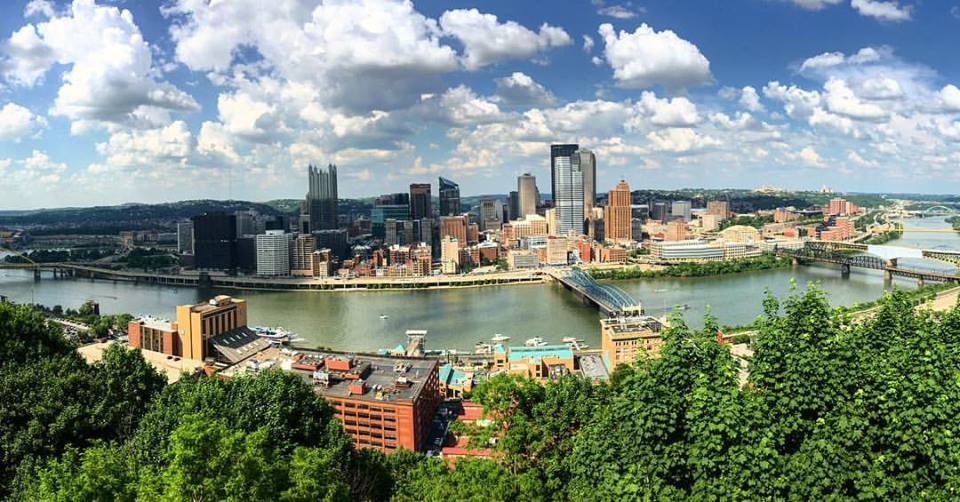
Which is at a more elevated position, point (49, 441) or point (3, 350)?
point (3, 350)

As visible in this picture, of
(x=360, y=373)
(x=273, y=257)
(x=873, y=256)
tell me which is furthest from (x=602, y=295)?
(x=273, y=257)

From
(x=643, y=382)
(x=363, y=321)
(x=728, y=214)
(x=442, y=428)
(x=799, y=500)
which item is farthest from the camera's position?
(x=728, y=214)

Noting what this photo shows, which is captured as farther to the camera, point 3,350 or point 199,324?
point 199,324

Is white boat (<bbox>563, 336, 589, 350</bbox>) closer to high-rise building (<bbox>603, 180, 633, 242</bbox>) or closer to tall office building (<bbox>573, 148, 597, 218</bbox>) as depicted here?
high-rise building (<bbox>603, 180, 633, 242</bbox>)

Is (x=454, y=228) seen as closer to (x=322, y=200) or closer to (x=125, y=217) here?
(x=322, y=200)

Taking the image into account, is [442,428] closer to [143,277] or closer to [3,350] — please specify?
[3,350]

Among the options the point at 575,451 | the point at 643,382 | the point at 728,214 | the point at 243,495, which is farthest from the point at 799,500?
the point at 728,214

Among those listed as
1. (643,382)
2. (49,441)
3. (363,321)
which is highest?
(643,382)

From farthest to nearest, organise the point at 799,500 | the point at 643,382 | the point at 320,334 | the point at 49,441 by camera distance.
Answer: the point at 320,334, the point at 49,441, the point at 643,382, the point at 799,500
